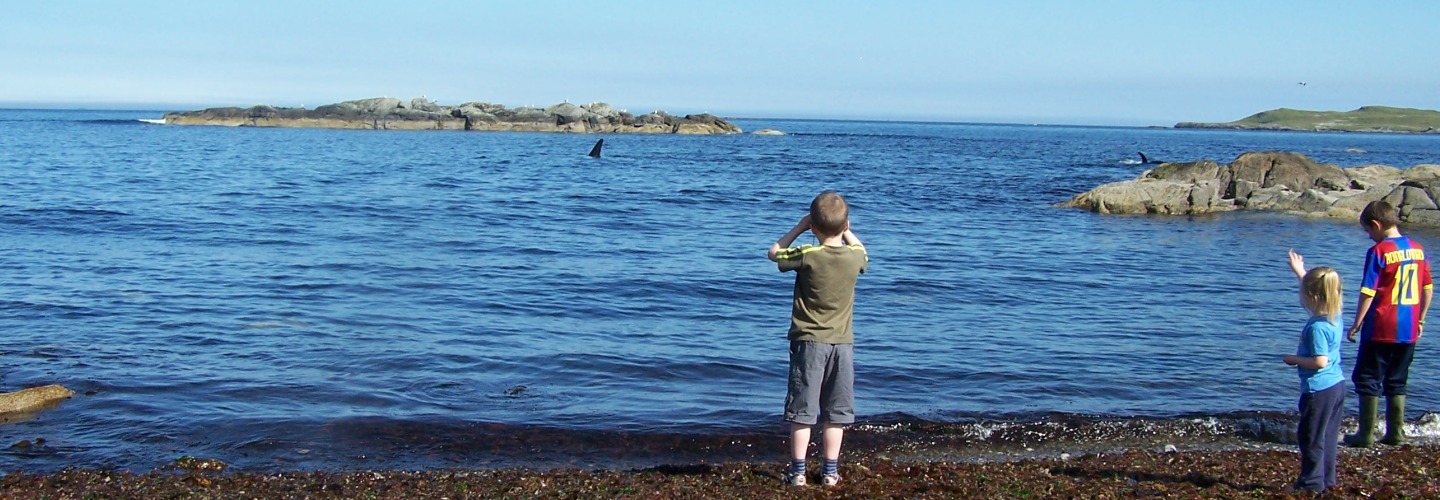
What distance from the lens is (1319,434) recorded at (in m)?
6.69

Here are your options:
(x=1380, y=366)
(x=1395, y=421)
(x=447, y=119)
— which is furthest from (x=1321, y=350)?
(x=447, y=119)

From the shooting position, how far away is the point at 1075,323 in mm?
14477

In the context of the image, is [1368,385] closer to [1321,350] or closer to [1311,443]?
[1311,443]

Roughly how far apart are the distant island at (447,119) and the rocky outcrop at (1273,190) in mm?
84213

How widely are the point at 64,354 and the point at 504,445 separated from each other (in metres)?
5.56

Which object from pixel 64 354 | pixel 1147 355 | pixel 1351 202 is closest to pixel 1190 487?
pixel 1147 355

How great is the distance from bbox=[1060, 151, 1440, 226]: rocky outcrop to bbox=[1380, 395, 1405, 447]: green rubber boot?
23286 mm

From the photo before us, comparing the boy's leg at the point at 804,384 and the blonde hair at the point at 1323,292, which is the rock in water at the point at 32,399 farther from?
the blonde hair at the point at 1323,292

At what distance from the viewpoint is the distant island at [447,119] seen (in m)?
120

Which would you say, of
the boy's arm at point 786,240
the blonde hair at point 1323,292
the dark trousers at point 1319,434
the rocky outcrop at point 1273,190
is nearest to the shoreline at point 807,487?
Answer: the dark trousers at point 1319,434

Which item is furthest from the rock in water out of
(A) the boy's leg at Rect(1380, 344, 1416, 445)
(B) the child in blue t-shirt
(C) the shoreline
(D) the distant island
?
(D) the distant island

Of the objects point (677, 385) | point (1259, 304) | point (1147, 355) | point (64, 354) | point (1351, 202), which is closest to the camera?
point (677, 385)

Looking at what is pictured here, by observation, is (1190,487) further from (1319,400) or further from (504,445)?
(504,445)

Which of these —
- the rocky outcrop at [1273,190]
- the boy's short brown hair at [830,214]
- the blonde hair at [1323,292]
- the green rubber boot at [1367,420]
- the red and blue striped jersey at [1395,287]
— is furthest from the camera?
the rocky outcrop at [1273,190]
